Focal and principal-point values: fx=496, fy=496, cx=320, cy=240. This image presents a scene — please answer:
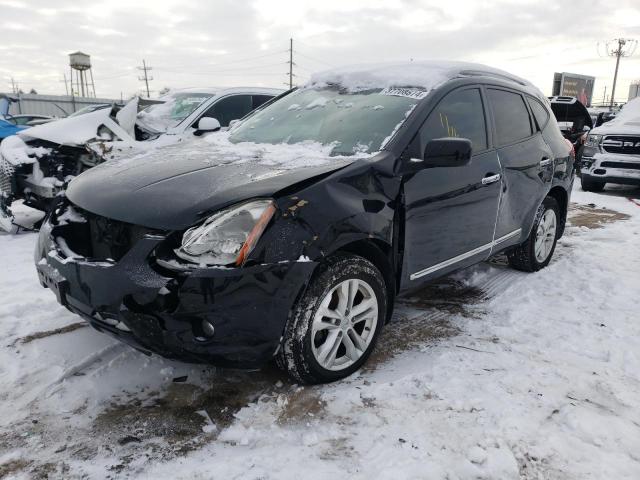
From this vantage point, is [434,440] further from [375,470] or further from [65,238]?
[65,238]

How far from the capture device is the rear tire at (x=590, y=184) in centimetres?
1010

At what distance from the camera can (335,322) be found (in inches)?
101

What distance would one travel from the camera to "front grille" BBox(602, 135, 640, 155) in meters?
9.48

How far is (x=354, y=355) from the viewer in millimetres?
2699

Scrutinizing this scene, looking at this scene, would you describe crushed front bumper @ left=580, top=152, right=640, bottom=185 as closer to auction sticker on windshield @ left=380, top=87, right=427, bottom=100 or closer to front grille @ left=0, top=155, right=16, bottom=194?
auction sticker on windshield @ left=380, top=87, right=427, bottom=100

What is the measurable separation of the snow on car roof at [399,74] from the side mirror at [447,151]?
621 mm

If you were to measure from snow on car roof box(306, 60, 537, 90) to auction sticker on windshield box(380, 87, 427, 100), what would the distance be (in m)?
0.05

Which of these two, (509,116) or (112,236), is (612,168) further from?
(112,236)

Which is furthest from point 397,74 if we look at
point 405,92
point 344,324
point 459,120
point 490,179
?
point 344,324

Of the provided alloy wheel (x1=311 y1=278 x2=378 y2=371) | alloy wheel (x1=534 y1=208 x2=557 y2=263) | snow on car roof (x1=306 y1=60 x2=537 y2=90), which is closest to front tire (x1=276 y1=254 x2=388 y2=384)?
alloy wheel (x1=311 y1=278 x2=378 y2=371)

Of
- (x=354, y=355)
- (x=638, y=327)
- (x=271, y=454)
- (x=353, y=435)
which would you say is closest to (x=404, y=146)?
(x=354, y=355)

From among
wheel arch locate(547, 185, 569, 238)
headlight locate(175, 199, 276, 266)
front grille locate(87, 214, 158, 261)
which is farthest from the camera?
wheel arch locate(547, 185, 569, 238)

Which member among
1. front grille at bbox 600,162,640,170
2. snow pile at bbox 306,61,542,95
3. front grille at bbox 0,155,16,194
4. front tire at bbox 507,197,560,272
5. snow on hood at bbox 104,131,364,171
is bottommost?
front tire at bbox 507,197,560,272

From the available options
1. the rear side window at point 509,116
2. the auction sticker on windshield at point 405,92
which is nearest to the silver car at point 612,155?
the rear side window at point 509,116
